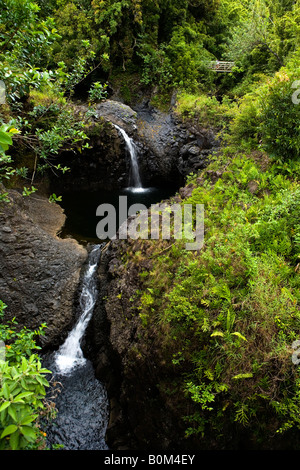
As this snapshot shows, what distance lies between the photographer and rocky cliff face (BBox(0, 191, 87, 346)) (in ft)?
22.9

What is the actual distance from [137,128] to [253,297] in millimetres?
13511

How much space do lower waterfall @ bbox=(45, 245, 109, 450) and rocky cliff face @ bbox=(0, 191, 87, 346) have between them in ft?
1.31

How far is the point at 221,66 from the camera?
17.4m

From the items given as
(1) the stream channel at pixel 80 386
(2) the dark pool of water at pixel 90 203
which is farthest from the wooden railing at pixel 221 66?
(1) the stream channel at pixel 80 386

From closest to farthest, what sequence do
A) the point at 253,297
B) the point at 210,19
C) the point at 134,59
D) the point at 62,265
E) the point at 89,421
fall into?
the point at 253,297 → the point at 89,421 → the point at 62,265 → the point at 134,59 → the point at 210,19

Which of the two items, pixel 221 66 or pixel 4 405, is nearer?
pixel 4 405

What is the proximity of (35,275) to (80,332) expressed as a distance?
6.61ft

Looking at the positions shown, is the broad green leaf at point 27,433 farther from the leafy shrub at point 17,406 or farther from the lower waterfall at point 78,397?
the lower waterfall at point 78,397

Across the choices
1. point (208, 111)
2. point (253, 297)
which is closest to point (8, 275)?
point (253, 297)

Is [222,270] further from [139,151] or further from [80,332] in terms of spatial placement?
[139,151]

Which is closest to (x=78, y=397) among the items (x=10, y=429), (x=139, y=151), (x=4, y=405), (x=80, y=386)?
(x=80, y=386)

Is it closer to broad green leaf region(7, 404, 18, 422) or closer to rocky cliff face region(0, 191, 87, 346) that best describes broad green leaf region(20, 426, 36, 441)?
broad green leaf region(7, 404, 18, 422)
